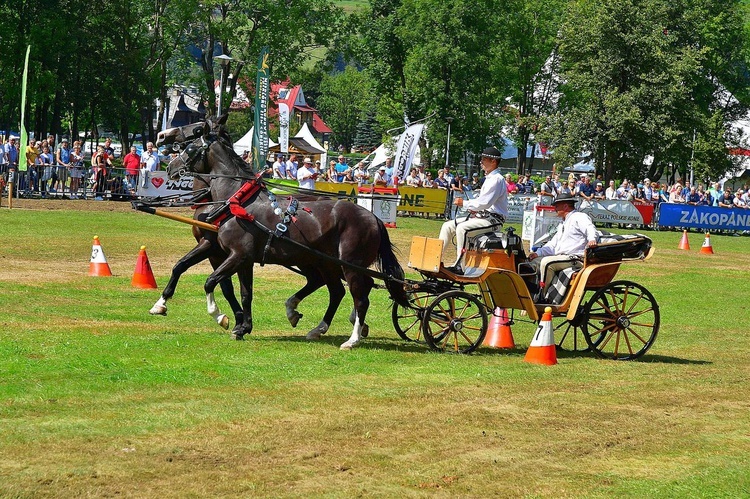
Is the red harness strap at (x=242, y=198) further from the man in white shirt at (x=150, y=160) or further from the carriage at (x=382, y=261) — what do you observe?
the man in white shirt at (x=150, y=160)

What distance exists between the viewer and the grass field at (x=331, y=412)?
22.2 ft

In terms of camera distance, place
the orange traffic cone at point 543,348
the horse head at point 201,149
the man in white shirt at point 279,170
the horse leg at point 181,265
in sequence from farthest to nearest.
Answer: the man in white shirt at point 279,170 → the horse head at point 201,149 → the horse leg at point 181,265 → the orange traffic cone at point 543,348

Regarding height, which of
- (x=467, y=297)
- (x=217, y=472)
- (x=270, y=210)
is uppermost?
(x=270, y=210)

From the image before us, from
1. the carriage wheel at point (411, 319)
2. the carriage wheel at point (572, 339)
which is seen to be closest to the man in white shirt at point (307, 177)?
the carriage wheel at point (411, 319)

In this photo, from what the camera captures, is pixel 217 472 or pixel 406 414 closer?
pixel 217 472

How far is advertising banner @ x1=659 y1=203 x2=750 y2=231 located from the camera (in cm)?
3984

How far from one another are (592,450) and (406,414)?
157cm

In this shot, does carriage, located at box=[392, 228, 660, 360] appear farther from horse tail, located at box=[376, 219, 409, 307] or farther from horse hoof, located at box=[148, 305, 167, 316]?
horse hoof, located at box=[148, 305, 167, 316]

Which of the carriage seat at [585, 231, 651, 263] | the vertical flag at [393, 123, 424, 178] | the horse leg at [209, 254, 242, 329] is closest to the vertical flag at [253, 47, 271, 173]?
the vertical flag at [393, 123, 424, 178]

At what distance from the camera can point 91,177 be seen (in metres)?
32.8

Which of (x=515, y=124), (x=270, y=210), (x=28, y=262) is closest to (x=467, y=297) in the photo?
(x=270, y=210)

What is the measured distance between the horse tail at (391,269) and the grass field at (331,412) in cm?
62

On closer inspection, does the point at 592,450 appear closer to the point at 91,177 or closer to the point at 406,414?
the point at 406,414

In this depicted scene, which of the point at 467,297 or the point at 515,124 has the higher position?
the point at 515,124
